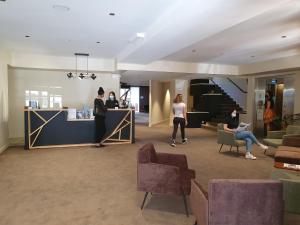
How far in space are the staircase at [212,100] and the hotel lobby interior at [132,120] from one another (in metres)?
1.52

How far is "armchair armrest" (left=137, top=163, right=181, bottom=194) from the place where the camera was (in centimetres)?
305

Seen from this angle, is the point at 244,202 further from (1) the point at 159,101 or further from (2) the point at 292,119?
(1) the point at 159,101

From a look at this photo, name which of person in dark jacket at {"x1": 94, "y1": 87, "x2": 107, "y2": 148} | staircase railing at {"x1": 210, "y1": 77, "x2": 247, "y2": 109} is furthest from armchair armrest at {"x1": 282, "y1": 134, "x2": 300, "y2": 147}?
staircase railing at {"x1": 210, "y1": 77, "x2": 247, "y2": 109}

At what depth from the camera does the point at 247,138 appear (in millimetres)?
6039

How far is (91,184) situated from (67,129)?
3299 mm

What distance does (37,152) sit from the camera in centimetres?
639

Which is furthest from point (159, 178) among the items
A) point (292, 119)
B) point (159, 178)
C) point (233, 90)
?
point (233, 90)

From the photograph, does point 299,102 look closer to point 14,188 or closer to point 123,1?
point 123,1

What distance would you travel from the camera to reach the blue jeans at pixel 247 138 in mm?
6012

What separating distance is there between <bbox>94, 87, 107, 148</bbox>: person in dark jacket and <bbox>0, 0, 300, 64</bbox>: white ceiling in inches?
52.3

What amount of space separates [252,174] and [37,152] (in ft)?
17.1

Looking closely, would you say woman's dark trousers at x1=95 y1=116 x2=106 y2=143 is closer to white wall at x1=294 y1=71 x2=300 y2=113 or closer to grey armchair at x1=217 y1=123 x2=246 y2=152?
grey armchair at x1=217 y1=123 x2=246 y2=152

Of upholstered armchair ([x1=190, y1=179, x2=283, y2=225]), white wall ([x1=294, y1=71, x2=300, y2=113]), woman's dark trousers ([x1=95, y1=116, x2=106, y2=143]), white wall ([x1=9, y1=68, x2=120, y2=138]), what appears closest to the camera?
upholstered armchair ([x1=190, y1=179, x2=283, y2=225])

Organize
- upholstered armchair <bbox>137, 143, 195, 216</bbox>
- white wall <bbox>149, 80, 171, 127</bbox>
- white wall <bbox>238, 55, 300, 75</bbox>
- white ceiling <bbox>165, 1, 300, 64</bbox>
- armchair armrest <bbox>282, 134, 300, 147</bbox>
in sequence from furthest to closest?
white wall <bbox>149, 80, 171, 127</bbox>, white wall <bbox>238, 55, 300, 75</bbox>, armchair armrest <bbox>282, 134, 300, 147</bbox>, white ceiling <bbox>165, 1, 300, 64</bbox>, upholstered armchair <bbox>137, 143, 195, 216</bbox>
